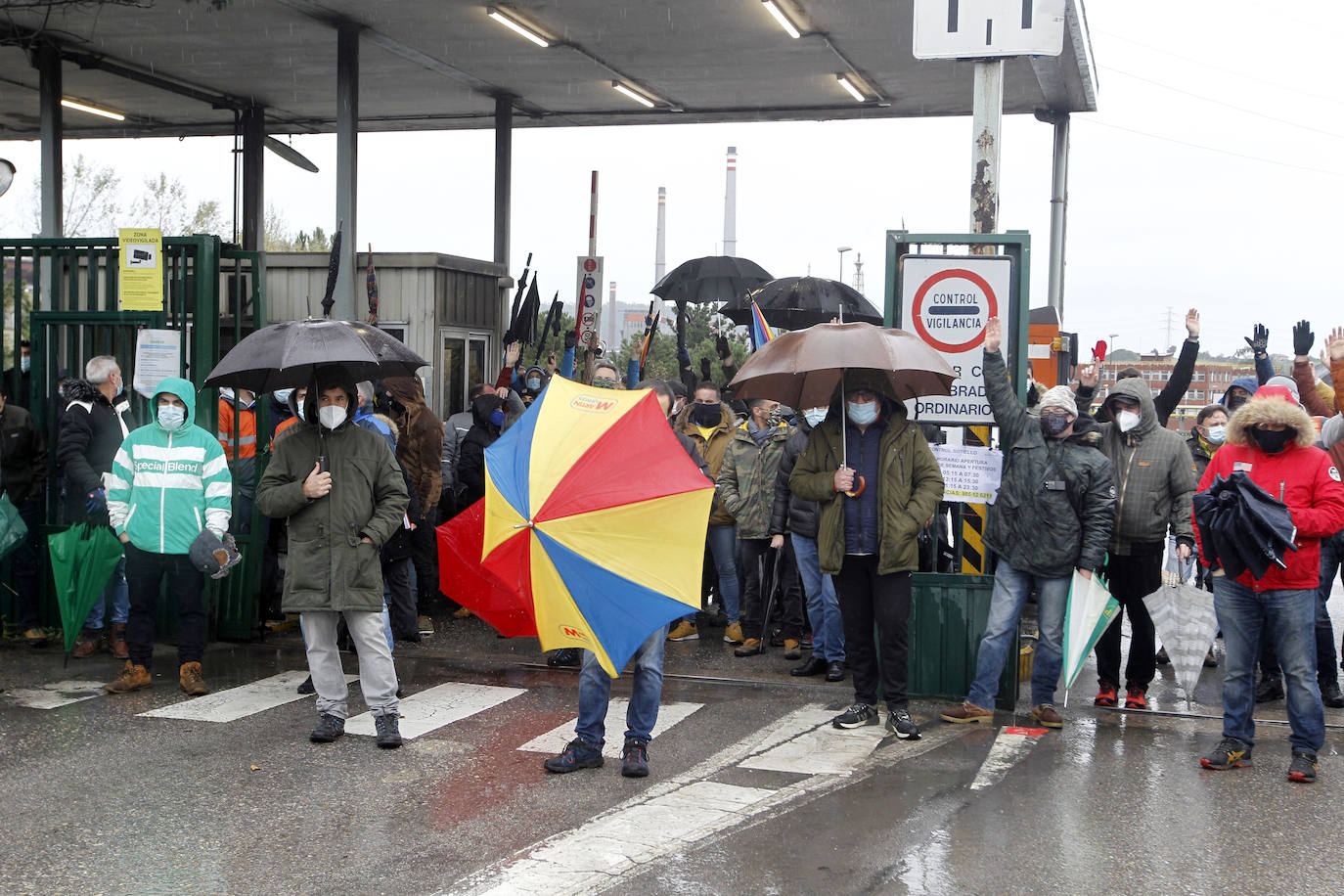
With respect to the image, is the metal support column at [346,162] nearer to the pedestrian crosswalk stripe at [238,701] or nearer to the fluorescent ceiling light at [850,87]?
the fluorescent ceiling light at [850,87]

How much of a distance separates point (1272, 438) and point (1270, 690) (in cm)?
252

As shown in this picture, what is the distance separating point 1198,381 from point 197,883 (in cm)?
4165

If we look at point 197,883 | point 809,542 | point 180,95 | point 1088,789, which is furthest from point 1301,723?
point 180,95

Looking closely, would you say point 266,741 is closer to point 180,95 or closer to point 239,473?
point 239,473

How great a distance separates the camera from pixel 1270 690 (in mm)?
8375

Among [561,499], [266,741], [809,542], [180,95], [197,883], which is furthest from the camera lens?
[180,95]

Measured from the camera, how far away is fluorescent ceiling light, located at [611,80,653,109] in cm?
1836

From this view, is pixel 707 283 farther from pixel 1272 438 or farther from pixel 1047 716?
pixel 1272 438

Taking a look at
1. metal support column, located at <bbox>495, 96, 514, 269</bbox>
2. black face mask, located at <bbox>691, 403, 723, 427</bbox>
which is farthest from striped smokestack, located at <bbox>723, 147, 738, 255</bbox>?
black face mask, located at <bbox>691, 403, 723, 427</bbox>

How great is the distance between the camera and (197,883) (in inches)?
197

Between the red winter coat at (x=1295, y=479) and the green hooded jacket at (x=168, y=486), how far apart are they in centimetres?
561

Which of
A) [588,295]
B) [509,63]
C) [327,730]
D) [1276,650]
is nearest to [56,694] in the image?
[327,730]

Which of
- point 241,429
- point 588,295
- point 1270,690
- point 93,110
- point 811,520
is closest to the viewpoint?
point 1270,690

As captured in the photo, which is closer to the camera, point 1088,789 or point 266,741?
point 1088,789
